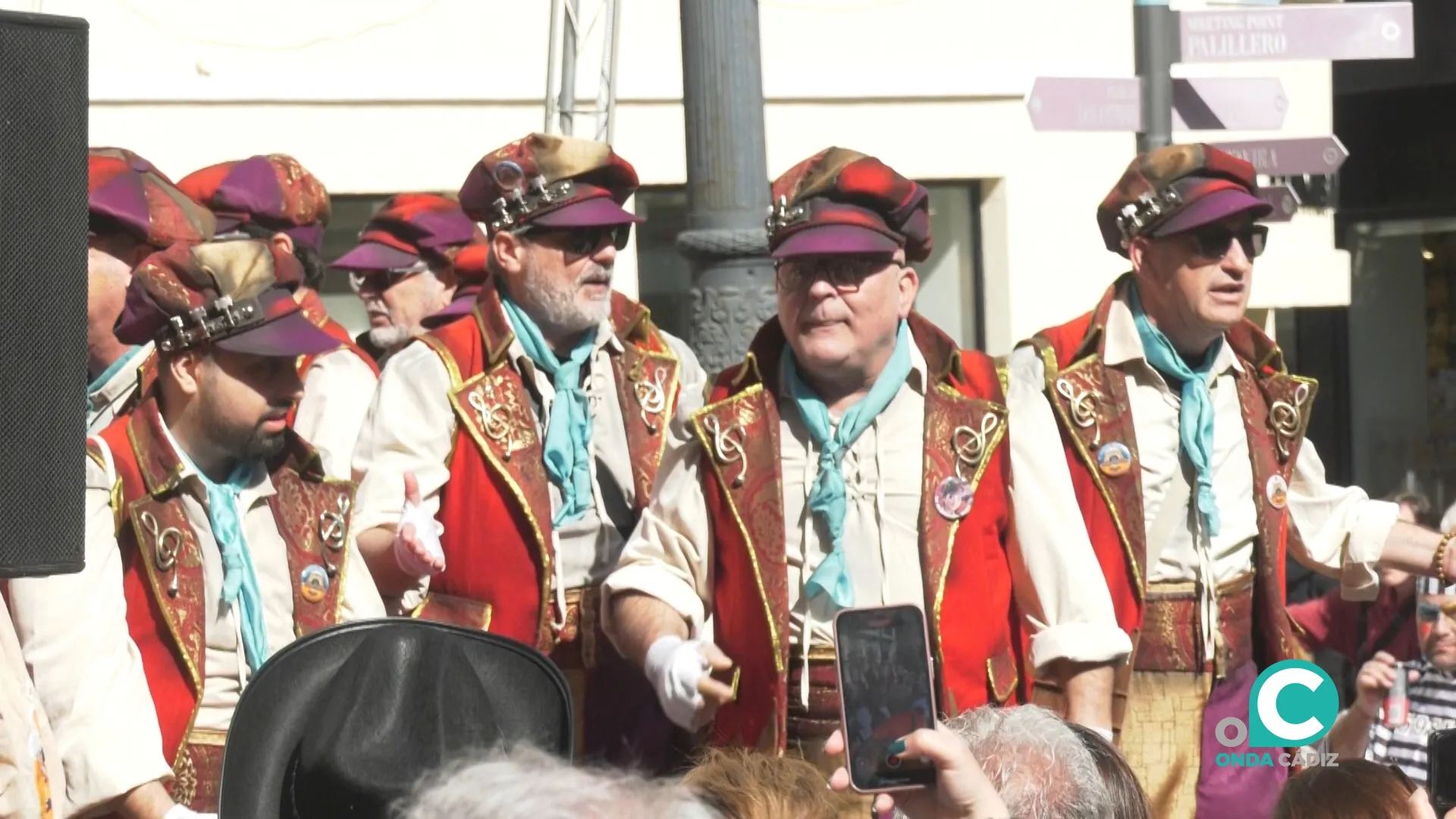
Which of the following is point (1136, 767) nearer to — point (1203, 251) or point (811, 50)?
point (1203, 251)

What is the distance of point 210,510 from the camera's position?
4.77 metres

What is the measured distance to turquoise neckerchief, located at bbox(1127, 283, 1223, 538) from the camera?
5.54m

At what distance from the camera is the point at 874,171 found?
5.07 m

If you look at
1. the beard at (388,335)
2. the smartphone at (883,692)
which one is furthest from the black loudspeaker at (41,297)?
the beard at (388,335)

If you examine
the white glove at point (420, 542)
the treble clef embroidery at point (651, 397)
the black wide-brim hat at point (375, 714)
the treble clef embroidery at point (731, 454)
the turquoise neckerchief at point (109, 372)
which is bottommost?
the black wide-brim hat at point (375, 714)

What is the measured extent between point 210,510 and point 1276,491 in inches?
91.6

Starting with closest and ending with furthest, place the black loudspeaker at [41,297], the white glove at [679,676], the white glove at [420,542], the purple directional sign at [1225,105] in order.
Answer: the black loudspeaker at [41,297]
the white glove at [679,676]
the white glove at [420,542]
the purple directional sign at [1225,105]

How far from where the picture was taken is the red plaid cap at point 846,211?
16.3ft

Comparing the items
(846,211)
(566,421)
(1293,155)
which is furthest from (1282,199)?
(846,211)

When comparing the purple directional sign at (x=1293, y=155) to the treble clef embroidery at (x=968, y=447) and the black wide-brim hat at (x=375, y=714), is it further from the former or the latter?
the black wide-brim hat at (x=375, y=714)

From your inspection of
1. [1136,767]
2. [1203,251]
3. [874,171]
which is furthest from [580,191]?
[1136,767]

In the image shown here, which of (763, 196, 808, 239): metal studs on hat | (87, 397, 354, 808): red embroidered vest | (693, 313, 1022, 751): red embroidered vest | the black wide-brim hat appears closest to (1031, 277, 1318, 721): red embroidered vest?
(693, 313, 1022, 751): red embroidered vest

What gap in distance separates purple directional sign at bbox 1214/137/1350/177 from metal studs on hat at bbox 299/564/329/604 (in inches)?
146

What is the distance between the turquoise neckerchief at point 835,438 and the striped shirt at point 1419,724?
1.78m
